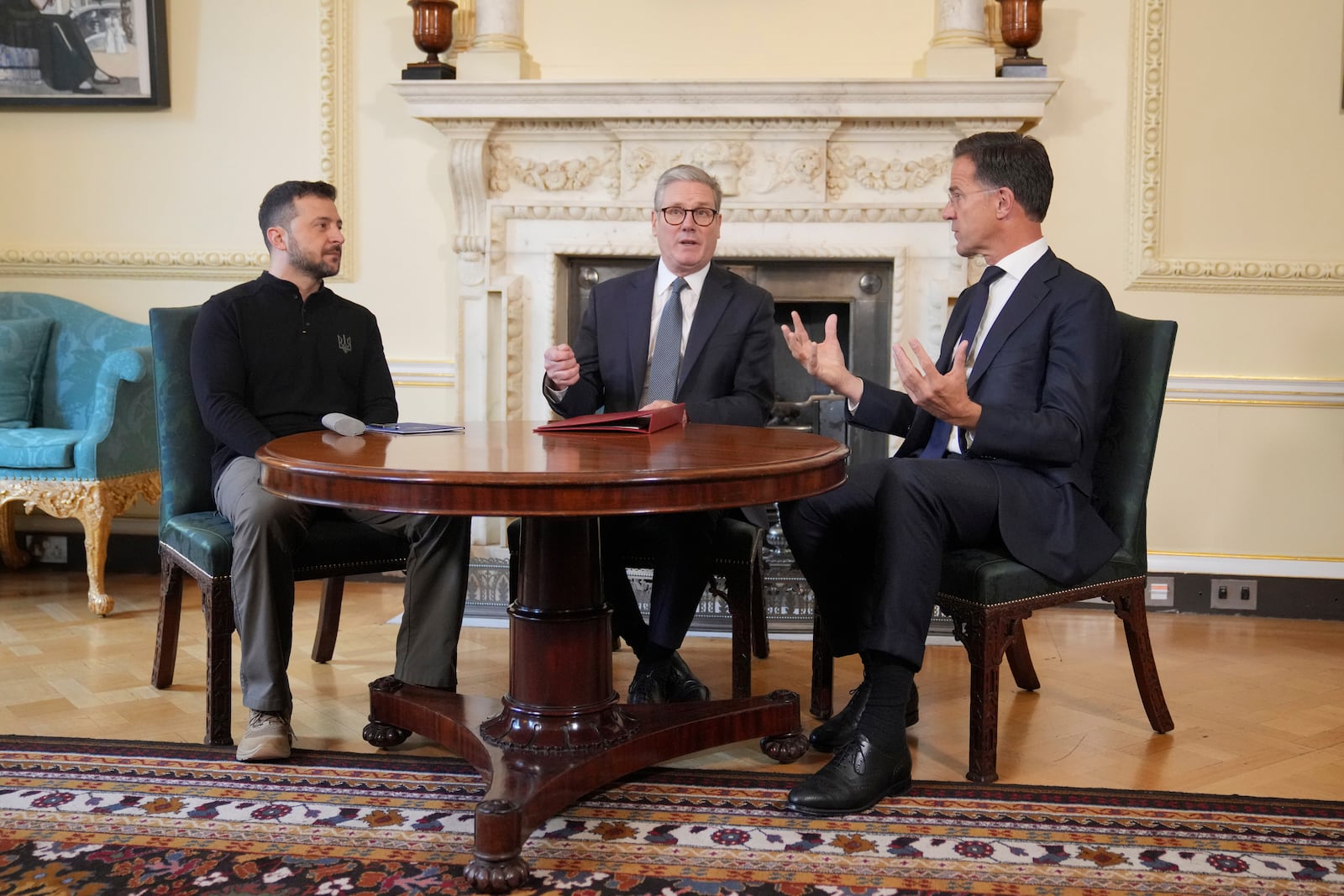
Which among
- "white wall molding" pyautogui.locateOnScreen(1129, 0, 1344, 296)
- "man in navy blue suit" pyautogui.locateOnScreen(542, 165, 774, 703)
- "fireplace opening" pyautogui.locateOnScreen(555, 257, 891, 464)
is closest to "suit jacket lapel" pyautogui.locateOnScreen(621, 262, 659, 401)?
"man in navy blue suit" pyautogui.locateOnScreen(542, 165, 774, 703)

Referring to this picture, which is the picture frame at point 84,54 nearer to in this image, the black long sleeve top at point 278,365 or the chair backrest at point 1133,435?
the black long sleeve top at point 278,365

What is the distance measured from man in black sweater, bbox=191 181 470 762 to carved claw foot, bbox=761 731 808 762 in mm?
671

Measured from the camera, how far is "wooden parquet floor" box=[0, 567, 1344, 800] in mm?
2357

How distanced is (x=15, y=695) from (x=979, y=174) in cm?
246

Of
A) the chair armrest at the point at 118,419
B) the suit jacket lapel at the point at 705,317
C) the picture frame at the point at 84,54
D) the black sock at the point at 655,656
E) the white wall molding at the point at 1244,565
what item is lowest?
the white wall molding at the point at 1244,565

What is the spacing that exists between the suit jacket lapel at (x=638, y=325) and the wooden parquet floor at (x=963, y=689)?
2.50 feet

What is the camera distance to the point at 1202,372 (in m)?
3.85

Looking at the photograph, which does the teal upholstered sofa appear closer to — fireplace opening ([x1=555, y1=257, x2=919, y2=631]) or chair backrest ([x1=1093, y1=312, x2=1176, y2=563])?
fireplace opening ([x1=555, y1=257, x2=919, y2=631])

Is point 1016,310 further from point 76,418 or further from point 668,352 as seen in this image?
point 76,418

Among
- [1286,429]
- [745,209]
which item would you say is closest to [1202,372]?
[1286,429]

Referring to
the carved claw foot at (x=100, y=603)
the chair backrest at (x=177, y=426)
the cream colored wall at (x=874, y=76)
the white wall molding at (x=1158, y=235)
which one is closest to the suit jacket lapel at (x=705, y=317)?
the chair backrest at (x=177, y=426)

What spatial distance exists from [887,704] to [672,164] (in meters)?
2.26

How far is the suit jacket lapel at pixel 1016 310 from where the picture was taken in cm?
232

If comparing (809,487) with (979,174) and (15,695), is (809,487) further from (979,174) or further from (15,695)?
(15,695)
